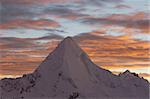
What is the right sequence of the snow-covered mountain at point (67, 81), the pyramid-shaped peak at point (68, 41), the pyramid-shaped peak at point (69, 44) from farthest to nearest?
1. the pyramid-shaped peak at point (69, 44)
2. the snow-covered mountain at point (67, 81)
3. the pyramid-shaped peak at point (68, 41)

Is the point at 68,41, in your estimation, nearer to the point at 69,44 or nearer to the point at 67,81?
the point at 69,44

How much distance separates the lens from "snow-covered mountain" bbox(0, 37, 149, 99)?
200 feet

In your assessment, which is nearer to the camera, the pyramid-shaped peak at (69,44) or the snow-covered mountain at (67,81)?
the snow-covered mountain at (67,81)

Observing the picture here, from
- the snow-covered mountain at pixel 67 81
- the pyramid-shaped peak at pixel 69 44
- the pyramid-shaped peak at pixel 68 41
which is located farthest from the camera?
the pyramid-shaped peak at pixel 69 44

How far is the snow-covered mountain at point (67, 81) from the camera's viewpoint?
200 feet

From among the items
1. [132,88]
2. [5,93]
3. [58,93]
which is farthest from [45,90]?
[132,88]

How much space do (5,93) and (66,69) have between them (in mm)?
9904

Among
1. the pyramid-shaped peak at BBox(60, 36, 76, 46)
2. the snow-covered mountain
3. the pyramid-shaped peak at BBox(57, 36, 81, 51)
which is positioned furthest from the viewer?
the pyramid-shaped peak at BBox(57, 36, 81, 51)

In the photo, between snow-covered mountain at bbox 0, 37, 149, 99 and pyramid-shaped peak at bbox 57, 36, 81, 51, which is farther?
pyramid-shaped peak at bbox 57, 36, 81, 51

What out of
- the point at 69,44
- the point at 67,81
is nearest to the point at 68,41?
the point at 69,44

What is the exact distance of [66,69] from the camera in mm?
64188

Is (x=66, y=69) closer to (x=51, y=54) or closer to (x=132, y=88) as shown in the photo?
(x=51, y=54)

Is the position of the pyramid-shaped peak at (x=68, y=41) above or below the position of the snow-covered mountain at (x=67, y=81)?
above

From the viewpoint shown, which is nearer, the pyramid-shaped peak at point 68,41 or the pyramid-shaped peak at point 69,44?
the pyramid-shaped peak at point 68,41
